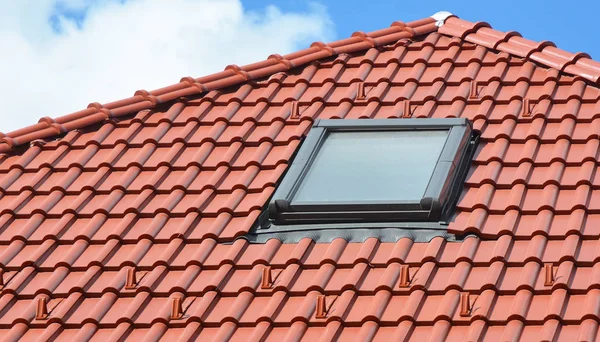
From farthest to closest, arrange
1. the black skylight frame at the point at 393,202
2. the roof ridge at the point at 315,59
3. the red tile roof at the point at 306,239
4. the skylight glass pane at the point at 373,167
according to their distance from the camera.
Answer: the roof ridge at the point at 315,59 < the skylight glass pane at the point at 373,167 < the black skylight frame at the point at 393,202 < the red tile roof at the point at 306,239

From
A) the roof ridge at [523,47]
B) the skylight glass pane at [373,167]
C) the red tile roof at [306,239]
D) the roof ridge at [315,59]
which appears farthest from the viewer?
the roof ridge at [315,59]

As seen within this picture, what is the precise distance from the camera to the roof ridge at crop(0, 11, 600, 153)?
9492 mm

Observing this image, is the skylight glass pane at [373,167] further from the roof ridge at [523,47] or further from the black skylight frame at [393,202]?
the roof ridge at [523,47]

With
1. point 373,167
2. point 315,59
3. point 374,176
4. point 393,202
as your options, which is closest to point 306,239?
point 393,202

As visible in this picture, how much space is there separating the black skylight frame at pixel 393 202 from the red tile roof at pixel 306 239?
0.13 m

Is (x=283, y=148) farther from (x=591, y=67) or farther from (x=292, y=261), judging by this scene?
(x=591, y=67)

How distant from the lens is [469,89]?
9.17 meters

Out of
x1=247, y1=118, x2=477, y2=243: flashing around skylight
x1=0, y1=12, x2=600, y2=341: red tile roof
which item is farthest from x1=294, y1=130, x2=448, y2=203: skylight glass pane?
x1=0, y1=12, x2=600, y2=341: red tile roof

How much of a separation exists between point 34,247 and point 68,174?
0.92 metres

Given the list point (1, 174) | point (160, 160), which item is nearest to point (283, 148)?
point (160, 160)

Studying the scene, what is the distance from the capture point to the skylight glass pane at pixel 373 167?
783 cm

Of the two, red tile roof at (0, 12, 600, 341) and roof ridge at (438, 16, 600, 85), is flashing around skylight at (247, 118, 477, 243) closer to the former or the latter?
red tile roof at (0, 12, 600, 341)

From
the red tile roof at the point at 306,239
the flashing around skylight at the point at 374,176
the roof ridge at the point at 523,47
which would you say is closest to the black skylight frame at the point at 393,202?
the flashing around skylight at the point at 374,176

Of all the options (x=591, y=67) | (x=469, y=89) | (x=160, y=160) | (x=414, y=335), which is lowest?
(x=414, y=335)
